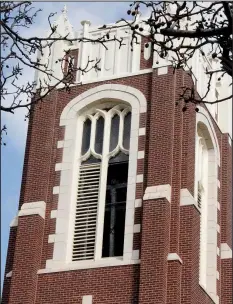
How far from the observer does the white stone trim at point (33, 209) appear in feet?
81.8

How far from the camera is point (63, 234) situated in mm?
24672

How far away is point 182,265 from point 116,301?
68.5 inches

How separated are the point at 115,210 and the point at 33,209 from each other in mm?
2029

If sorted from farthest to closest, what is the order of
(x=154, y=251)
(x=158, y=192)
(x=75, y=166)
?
(x=75, y=166) → (x=158, y=192) → (x=154, y=251)

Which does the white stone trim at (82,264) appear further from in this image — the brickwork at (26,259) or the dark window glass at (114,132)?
the dark window glass at (114,132)

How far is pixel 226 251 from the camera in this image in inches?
1042

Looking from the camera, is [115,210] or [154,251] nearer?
[154,251]

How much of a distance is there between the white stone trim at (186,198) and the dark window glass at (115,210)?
1.52 metres

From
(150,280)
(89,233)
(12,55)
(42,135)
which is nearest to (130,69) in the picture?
(42,135)

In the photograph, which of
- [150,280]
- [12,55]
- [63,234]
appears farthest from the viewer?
[63,234]

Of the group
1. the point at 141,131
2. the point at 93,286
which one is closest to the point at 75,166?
the point at 141,131

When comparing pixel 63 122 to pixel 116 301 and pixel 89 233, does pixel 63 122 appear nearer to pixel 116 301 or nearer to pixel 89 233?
pixel 89 233

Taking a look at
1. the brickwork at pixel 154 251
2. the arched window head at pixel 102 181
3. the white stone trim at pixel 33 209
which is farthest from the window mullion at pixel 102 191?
the white stone trim at pixel 33 209

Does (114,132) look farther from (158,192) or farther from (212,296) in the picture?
(212,296)
